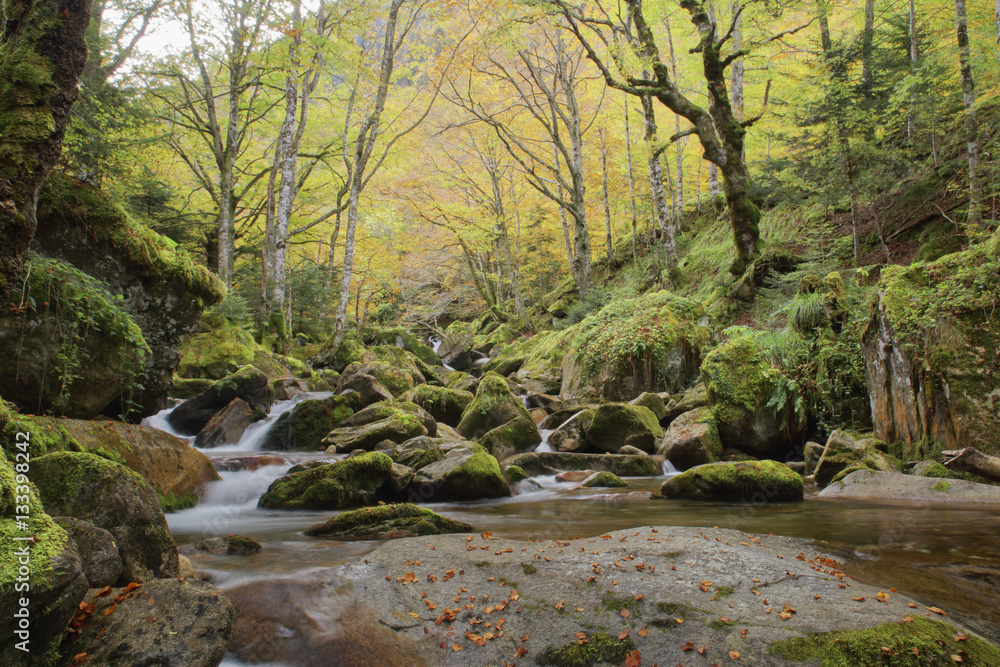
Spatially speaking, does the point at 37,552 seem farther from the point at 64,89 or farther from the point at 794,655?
the point at 794,655

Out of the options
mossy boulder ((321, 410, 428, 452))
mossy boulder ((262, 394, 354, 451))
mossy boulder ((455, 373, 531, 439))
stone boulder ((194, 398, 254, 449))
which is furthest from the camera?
mossy boulder ((455, 373, 531, 439))

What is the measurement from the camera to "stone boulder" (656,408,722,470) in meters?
8.48

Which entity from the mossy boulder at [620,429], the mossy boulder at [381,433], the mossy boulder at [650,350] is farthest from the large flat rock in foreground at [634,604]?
the mossy boulder at [650,350]

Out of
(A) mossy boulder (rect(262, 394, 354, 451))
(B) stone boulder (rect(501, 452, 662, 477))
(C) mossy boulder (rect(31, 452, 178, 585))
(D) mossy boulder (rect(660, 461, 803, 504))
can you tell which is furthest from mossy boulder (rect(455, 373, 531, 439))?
(C) mossy boulder (rect(31, 452, 178, 585))

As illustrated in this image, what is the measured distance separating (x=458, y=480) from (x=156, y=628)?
196 inches

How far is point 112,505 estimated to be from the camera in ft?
9.75

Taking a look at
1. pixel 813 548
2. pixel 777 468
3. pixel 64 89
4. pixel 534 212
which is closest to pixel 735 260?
pixel 777 468

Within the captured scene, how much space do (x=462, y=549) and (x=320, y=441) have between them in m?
6.91

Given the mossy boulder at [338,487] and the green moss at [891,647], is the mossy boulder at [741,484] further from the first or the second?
the green moss at [891,647]

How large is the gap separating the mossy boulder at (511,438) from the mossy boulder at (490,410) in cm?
70

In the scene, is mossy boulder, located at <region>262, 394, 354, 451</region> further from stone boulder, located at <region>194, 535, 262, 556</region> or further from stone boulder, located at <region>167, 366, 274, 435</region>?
stone boulder, located at <region>194, 535, 262, 556</region>

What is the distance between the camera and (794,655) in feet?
7.52

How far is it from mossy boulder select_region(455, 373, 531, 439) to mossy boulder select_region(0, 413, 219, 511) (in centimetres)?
514

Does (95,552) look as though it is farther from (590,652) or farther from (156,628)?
(590,652)
